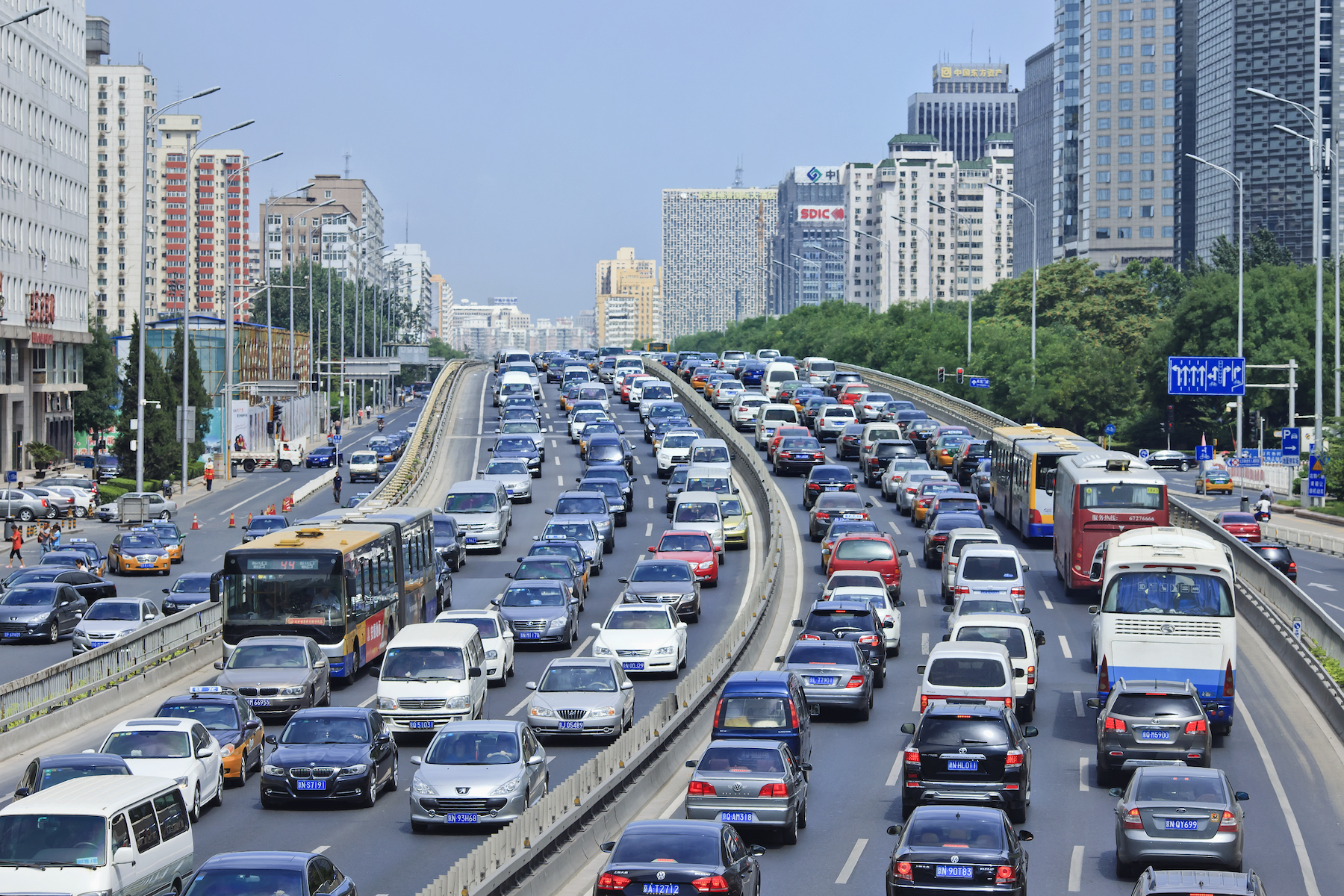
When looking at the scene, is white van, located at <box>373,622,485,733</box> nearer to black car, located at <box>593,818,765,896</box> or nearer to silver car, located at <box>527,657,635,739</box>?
silver car, located at <box>527,657,635,739</box>

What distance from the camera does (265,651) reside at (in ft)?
94.1

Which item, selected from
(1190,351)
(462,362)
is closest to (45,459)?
(462,362)

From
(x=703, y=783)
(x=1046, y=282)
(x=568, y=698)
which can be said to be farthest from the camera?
(x=1046, y=282)

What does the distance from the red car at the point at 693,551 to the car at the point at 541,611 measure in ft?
21.0

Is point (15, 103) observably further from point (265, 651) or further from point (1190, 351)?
point (265, 651)

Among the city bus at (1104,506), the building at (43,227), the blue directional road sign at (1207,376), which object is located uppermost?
the building at (43,227)

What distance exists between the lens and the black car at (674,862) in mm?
15453

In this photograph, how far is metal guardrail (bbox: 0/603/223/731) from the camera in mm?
28672

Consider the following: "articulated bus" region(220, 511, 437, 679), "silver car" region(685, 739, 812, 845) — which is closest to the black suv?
"silver car" region(685, 739, 812, 845)

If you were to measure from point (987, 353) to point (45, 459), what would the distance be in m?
57.1

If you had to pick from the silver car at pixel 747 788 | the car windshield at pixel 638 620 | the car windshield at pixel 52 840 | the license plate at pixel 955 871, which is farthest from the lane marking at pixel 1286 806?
the car windshield at pixel 52 840

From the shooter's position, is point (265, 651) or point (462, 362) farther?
point (462, 362)

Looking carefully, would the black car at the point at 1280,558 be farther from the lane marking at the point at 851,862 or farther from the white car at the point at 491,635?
the lane marking at the point at 851,862

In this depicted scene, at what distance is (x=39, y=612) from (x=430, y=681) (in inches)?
663
